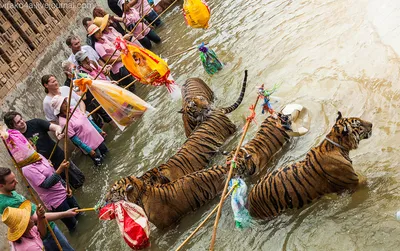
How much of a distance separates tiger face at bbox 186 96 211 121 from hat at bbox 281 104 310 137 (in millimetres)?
1260

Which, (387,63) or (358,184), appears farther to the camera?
(387,63)

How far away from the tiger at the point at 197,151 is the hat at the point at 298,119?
3.33ft

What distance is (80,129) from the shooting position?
712 cm

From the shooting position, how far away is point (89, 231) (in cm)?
617

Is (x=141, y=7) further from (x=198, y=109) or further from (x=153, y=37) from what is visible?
(x=198, y=109)

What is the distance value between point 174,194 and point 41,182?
1.79 metres

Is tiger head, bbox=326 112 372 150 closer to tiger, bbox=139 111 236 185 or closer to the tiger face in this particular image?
tiger, bbox=139 111 236 185

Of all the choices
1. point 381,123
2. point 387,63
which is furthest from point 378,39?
point 381,123

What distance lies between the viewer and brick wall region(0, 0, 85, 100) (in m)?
8.27

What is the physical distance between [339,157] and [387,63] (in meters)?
2.16

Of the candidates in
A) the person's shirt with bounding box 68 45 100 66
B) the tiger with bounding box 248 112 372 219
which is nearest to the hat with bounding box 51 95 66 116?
the person's shirt with bounding box 68 45 100 66

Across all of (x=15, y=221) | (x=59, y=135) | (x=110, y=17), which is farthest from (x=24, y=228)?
(x=110, y=17)

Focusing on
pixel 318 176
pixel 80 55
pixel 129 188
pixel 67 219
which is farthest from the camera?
pixel 80 55

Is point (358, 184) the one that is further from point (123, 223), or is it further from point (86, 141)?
point (86, 141)
